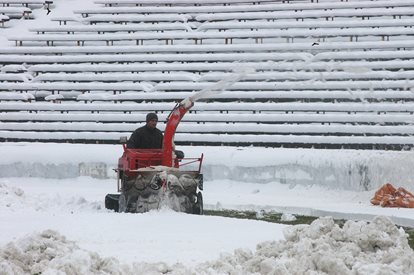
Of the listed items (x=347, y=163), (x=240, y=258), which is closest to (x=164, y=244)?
(x=240, y=258)

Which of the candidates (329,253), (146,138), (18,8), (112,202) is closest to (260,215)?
(146,138)

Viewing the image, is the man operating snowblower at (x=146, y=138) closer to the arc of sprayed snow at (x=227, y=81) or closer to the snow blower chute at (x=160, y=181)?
the snow blower chute at (x=160, y=181)

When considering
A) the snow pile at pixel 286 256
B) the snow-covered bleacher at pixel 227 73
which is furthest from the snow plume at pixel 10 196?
the snow-covered bleacher at pixel 227 73

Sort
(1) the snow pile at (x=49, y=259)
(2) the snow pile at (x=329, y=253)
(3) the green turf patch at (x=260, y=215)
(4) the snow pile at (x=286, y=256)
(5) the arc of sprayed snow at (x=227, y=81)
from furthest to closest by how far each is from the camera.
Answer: (5) the arc of sprayed snow at (x=227, y=81) → (3) the green turf patch at (x=260, y=215) → (2) the snow pile at (x=329, y=253) → (4) the snow pile at (x=286, y=256) → (1) the snow pile at (x=49, y=259)

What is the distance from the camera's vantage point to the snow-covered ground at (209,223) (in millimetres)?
8922

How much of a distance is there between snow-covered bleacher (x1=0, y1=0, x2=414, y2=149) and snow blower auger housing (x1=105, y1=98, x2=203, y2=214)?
835 centimetres

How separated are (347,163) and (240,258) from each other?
11.5m

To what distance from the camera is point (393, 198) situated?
17250mm

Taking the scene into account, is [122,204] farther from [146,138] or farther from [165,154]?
[146,138]

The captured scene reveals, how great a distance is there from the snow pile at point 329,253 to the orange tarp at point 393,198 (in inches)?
268

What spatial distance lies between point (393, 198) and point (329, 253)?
8.35m

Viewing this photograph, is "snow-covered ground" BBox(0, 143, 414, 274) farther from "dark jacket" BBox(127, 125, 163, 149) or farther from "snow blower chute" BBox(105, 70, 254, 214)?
"dark jacket" BBox(127, 125, 163, 149)

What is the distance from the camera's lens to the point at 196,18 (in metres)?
29.4

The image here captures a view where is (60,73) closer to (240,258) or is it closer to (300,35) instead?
(300,35)
